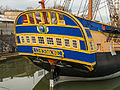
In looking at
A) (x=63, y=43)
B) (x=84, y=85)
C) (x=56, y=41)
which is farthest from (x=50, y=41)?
(x=84, y=85)

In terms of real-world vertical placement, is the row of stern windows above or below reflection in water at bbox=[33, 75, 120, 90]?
above

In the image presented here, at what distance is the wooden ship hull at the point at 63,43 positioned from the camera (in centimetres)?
658

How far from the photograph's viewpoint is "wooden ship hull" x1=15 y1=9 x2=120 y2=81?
259 inches

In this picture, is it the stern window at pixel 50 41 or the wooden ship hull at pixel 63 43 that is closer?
the wooden ship hull at pixel 63 43

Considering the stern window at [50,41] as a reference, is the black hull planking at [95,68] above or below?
below

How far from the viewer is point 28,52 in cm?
789

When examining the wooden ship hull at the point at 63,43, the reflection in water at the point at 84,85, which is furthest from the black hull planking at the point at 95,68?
the reflection in water at the point at 84,85

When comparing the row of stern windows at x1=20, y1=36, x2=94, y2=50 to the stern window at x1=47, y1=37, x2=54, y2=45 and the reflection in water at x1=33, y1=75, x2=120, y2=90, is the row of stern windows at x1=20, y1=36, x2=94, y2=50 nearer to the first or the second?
the stern window at x1=47, y1=37, x2=54, y2=45

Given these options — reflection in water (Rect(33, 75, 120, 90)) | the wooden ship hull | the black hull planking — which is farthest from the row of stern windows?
reflection in water (Rect(33, 75, 120, 90))

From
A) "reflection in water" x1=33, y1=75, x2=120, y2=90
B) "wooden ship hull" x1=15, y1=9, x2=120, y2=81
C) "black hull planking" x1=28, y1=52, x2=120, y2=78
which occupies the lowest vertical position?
"reflection in water" x1=33, y1=75, x2=120, y2=90

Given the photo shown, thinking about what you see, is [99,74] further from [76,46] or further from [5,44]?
[5,44]

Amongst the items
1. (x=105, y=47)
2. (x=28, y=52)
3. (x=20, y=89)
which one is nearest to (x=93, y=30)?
(x=105, y=47)

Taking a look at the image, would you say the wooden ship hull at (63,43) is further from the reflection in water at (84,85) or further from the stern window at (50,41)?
the reflection in water at (84,85)

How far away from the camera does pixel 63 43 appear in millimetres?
6801
